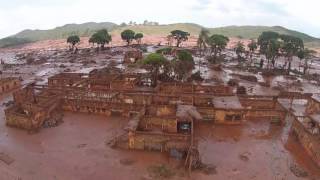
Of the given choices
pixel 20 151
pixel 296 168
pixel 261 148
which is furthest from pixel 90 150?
pixel 296 168

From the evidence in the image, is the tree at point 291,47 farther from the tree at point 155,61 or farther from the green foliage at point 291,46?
the tree at point 155,61

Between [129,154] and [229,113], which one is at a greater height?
[229,113]

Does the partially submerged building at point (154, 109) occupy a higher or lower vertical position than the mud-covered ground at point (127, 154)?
higher

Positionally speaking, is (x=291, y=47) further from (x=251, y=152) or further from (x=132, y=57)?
(x=251, y=152)

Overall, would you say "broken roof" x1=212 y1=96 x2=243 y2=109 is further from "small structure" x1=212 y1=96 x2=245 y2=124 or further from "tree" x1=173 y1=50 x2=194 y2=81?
"tree" x1=173 y1=50 x2=194 y2=81

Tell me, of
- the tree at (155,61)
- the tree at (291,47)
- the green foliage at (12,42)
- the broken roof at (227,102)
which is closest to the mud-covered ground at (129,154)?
the broken roof at (227,102)

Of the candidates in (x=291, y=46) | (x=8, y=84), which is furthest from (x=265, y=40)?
(x=8, y=84)

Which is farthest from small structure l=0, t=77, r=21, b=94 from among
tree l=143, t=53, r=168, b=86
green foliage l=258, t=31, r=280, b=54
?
green foliage l=258, t=31, r=280, b=54

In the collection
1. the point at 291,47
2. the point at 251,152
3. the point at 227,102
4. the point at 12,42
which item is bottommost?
the point at 251,152

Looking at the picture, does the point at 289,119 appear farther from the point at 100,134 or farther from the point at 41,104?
the point at 41,104
